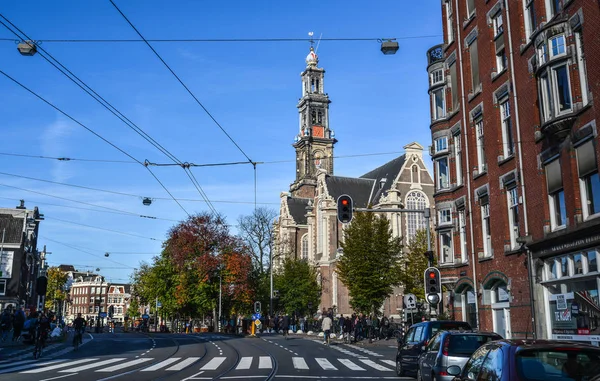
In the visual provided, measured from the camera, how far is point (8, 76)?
14.3 metres

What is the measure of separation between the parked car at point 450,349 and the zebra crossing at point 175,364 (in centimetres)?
557

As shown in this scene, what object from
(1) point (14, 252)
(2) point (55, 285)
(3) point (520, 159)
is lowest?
(2) point (55, 285)

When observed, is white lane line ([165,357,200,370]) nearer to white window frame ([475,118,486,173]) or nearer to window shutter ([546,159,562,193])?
window shutter ([546,159,562,193])

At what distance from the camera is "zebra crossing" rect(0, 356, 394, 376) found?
659 inches

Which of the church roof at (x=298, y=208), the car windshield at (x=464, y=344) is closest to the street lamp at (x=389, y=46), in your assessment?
the car windshield at (x=464, y=344)

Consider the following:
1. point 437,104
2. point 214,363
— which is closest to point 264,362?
point 214,363

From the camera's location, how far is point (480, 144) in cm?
2436

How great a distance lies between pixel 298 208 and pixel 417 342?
71.1 metres

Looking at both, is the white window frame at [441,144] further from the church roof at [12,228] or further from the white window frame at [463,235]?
the church roof at [12,228]

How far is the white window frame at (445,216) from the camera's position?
26706 millimetres

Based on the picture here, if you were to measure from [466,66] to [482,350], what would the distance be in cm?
2018

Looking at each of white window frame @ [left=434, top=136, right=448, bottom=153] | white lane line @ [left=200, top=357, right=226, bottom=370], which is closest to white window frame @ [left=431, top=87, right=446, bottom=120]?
white window frame @ [left=434, top=136, right=448, bottom=153]

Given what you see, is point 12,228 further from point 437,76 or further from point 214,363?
point 214,363

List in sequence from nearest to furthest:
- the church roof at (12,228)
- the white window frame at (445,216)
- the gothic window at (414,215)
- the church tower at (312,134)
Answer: the white window frame at (445,216)
the church roof at (12,228)
the gothic window at (414,215)
the church tower at (312,134)
